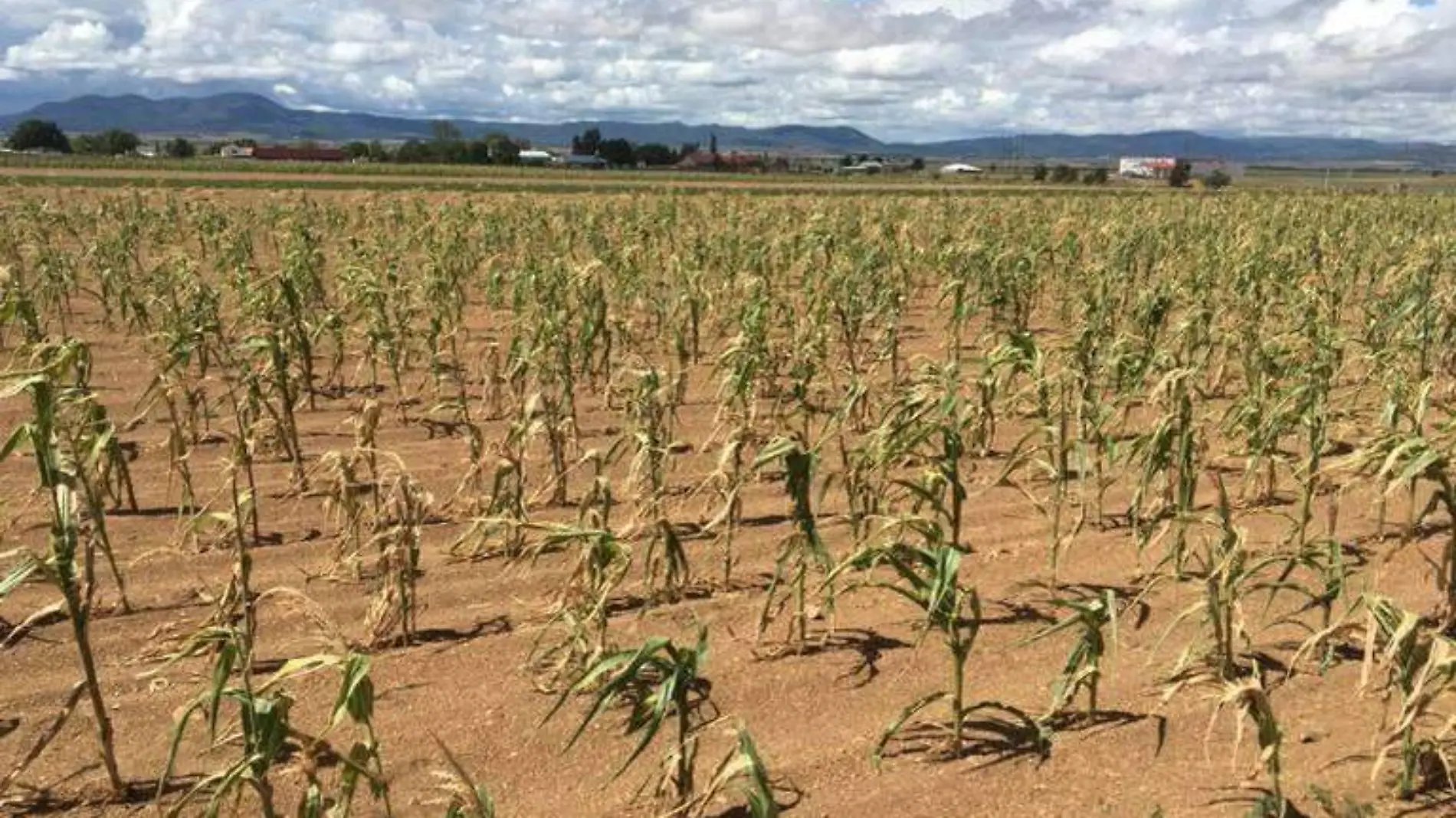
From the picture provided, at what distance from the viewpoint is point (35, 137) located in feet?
316

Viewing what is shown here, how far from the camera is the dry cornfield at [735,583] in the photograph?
3.63 m

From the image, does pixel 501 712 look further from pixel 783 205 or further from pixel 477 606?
pixel 783 205

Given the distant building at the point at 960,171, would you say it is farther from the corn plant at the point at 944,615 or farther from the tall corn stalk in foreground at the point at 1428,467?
the corn plant at the point at 944,615

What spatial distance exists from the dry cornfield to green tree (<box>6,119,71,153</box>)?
339 ft

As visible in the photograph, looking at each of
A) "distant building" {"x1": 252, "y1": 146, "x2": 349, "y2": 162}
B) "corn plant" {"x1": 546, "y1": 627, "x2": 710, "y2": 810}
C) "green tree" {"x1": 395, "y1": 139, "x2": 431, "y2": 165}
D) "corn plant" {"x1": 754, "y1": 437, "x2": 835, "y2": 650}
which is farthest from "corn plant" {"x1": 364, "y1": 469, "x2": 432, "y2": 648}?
"distant building" {"x1": 252, "y1": 146, "x2": 349, "y2": 162}

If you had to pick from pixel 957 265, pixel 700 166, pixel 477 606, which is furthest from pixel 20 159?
pixel 477 606

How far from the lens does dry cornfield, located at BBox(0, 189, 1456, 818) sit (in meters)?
3.63

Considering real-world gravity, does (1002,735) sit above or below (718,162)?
below

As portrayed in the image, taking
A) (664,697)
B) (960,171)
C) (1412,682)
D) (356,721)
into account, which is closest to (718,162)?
(960,171)

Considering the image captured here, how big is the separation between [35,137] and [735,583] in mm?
111130

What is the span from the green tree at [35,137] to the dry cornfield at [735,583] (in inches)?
4072

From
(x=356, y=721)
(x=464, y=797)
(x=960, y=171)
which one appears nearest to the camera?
Result: (x=356, y=721)

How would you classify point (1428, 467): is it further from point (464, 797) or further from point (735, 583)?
point (464, 797)

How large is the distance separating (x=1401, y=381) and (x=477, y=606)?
5015mm
